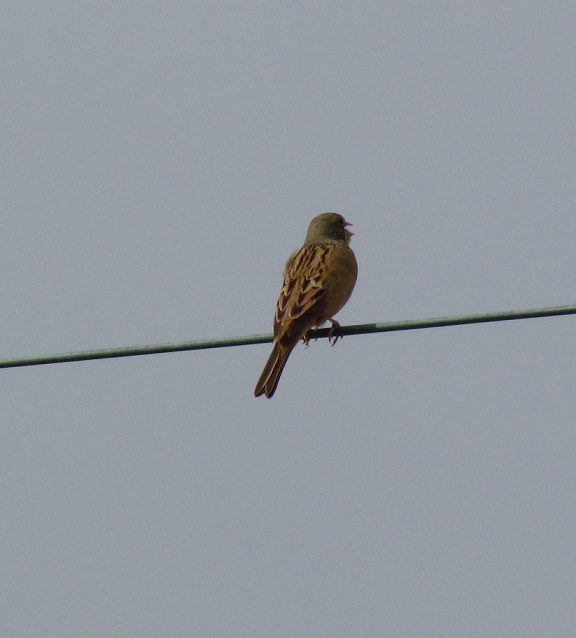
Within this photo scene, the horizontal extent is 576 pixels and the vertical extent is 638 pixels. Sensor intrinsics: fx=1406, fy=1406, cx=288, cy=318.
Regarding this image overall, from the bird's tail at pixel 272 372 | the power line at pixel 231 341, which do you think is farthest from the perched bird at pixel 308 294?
the power line at pixel 231 341

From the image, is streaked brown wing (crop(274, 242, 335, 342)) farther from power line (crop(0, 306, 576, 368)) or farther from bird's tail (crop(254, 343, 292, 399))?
power line (crop(0, 306, 576, 368))

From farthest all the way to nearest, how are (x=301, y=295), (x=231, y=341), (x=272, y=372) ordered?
(x=301, y=295), (x=272, y=372), (x=231, y=341)

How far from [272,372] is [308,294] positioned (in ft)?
3.88

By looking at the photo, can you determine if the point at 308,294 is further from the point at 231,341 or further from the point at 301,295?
the point at 231,341

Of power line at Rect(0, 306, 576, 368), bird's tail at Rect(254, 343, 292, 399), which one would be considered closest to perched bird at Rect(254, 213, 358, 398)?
bird's tail at Rect(254, 343, 292, 399)

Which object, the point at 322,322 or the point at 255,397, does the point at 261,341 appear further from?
the point at 322,322

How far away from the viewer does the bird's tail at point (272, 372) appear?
1220cm

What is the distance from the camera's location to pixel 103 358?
9.12 meters

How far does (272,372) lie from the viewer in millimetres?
12273

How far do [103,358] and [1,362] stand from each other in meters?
0.65

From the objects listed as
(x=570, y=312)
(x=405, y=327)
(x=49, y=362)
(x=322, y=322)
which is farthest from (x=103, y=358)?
(x=322, y=322)

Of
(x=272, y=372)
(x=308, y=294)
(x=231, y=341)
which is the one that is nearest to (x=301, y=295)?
(x=308, y=294)

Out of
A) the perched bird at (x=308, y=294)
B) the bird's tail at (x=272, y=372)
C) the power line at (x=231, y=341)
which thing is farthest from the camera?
the perched bird at (x=308, y=294)

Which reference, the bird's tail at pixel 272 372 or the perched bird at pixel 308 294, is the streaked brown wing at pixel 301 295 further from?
the bird's tail at pixel 272 372
